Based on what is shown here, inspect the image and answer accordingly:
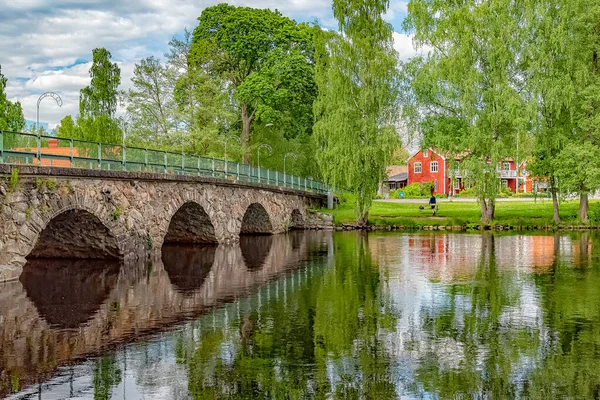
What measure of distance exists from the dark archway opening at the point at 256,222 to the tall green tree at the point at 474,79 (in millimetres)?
12060

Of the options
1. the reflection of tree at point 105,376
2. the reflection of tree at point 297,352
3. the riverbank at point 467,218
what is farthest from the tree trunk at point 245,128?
the reflection of tree at point 105,376

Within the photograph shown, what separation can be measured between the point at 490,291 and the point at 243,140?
127ft

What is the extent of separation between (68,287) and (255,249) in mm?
13984

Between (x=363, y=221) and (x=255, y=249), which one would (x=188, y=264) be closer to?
(x=255, y=249)

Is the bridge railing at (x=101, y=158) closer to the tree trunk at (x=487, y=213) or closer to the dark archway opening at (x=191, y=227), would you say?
the dark archway opening at (x=191, y=227)

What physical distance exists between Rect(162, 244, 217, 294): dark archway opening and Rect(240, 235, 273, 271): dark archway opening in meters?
1.48

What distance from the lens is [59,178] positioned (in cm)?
2022

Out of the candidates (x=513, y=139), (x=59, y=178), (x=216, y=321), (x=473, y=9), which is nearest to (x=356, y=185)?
(x=513, y=139)

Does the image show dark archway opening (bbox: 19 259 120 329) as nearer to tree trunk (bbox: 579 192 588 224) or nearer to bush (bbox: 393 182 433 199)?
tree trunk (bbox: 579 192 588 224)

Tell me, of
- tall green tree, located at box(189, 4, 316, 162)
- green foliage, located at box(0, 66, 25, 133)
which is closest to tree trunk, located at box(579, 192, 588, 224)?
tall green tree, located at box(189, 4, 316, 162)

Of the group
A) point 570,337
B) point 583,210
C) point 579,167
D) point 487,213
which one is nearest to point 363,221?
point 487,213

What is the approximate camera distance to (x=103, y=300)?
54.7ft

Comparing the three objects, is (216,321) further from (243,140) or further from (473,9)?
(243,140)

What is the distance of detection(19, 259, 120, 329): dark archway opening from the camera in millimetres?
14741
